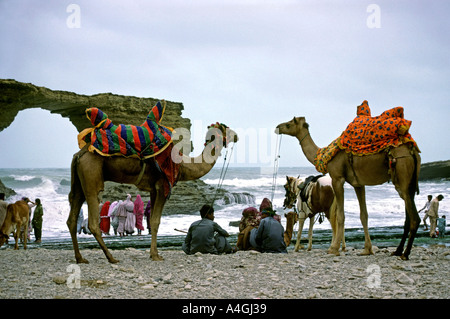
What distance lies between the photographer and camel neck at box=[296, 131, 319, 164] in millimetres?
10331

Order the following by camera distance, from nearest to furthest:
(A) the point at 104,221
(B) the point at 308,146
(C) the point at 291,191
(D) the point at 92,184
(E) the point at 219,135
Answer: (D) the point at 92,184 → (E) the point at 219,135 → (B) the point at 308,146 → (C) the point at 291,191 → (A) the point at 104,221

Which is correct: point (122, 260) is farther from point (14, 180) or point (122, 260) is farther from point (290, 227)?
point (14, 180)

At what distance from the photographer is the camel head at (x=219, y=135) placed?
9.30 meters

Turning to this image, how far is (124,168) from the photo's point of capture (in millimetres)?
8391

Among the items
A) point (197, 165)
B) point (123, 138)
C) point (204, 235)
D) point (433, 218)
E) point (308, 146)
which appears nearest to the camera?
point (123, 138)

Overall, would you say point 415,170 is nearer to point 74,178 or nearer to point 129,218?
point 74,178

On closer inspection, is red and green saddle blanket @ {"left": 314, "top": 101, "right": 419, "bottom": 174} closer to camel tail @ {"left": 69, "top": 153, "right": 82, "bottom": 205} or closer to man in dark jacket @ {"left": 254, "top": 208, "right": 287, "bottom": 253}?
man in dark jacket @ {"left": 254, "top": 208, "right": 287, "bottom": 253}

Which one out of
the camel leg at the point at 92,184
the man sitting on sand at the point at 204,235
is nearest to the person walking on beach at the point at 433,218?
the man sitting on sand at the point at 204,235

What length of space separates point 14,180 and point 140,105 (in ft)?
116

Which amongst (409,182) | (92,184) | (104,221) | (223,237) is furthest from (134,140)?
(104,221)

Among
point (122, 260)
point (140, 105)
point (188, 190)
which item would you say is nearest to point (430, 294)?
point (122, 260)

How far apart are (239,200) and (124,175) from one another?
33.7 metres

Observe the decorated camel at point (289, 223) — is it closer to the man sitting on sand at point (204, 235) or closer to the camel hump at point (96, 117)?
the man sitting on sand at point (204, 235)

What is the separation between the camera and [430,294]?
559 centimetres
